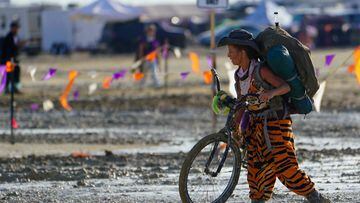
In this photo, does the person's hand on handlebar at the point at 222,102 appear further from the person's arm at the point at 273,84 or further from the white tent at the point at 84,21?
the white tent at the point at 84,21

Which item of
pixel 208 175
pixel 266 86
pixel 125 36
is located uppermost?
pixel 266 86

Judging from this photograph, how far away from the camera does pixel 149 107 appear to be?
76.4 feet

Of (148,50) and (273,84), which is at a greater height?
(273,84)

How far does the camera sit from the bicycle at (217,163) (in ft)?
31.1

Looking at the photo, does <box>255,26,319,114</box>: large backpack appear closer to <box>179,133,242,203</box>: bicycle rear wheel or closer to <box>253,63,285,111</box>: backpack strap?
<box>253,63,285,111</box>: backpack strap

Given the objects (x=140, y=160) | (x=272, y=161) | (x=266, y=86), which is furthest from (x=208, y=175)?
(x=140, y=160)

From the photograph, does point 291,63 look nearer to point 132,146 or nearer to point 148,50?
point 132,146

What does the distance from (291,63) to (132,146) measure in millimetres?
7260

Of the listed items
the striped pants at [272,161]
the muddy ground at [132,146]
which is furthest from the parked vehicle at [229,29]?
the striped pants at [272,161]

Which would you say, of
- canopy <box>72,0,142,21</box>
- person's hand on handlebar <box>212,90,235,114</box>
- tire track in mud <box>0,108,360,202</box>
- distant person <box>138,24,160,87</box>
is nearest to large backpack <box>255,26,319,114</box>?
person's hand on handlebar <box>212,90,235,114</box>

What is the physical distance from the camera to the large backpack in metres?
9.34

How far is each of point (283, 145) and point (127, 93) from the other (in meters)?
18.5

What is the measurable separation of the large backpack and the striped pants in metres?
0.25

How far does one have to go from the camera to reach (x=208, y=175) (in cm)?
984
